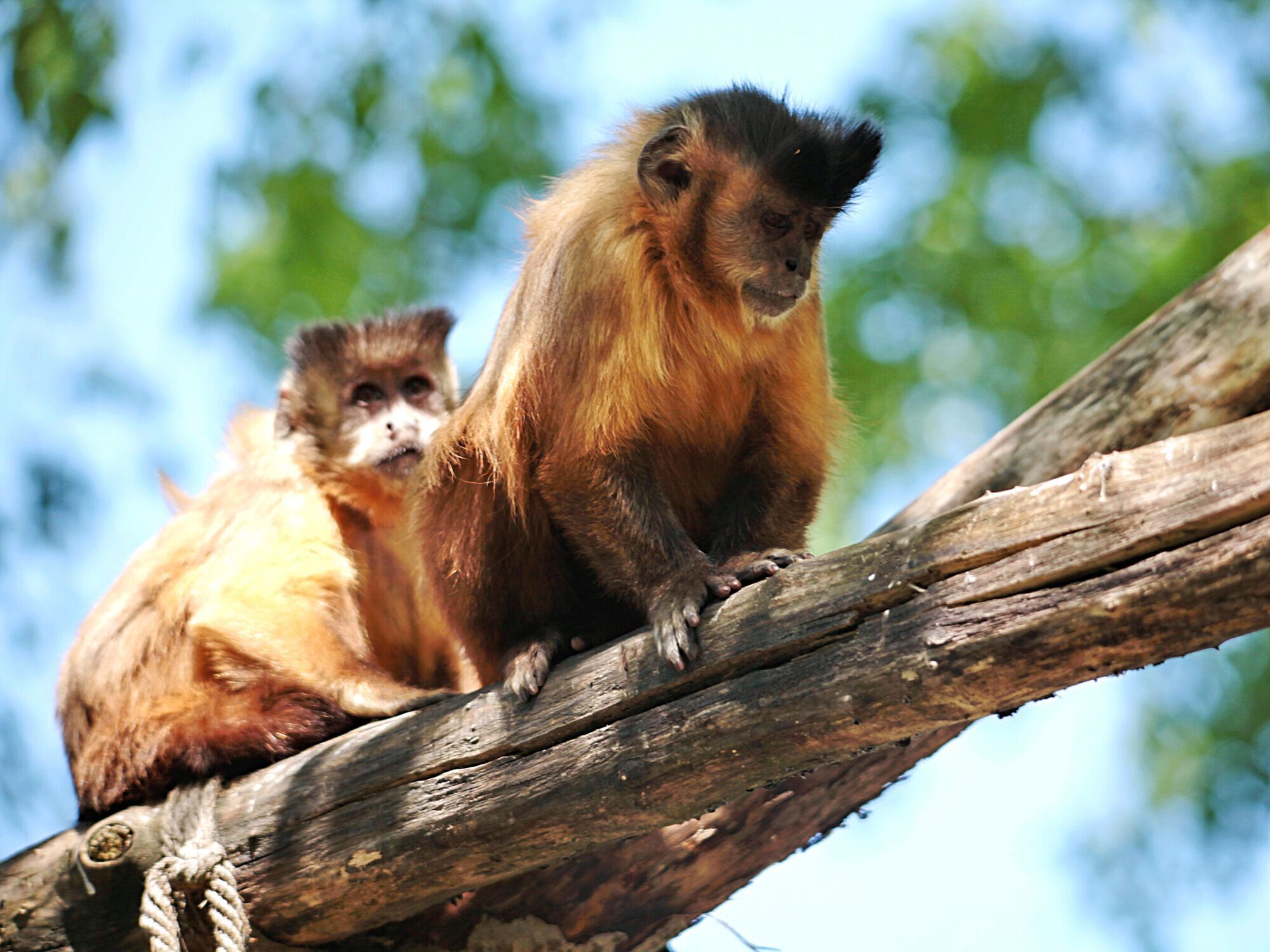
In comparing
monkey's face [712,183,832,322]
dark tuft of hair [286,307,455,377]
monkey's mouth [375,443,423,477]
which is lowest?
monkey's face [712,183,832,322]

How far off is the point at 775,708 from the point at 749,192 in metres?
2.35

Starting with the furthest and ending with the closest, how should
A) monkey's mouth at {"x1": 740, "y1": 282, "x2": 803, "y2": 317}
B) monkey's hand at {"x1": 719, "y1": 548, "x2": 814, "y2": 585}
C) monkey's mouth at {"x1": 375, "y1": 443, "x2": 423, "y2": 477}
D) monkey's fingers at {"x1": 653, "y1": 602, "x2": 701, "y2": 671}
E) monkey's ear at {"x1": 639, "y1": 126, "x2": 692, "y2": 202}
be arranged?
monkey's mouth at {"x1": 375, "y1": 443, "x2": 423, "y2": 477}, monkey's ear at {"x1": 639, "y1": 126, "x2": 692, "y2": 202}, monkey's mouth at {"x1": 740, "y1": 282, "x2": 803, "y2": 317}, monkey's hand at {"x1": 719, "y1": 548, "x2": 814, "y2": 585}, monkey's fingers at {"x1": 653, "y1": 602, "x2": 701, "y2": 671}

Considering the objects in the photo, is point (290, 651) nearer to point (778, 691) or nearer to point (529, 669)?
point (529, 669)

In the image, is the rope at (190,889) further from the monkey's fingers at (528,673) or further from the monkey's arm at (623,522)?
the monkey's arm at (623,522)

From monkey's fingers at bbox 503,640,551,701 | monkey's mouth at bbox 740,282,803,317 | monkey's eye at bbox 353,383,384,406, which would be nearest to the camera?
monkey's fingers at bbox 503,640,551,701

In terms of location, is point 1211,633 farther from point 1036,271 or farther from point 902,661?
point 1036,271

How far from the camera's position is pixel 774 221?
5.03 meters

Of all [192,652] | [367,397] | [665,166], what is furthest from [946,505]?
[192,652]

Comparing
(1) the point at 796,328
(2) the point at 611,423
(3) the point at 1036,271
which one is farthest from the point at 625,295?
(3) the point at 1036,271

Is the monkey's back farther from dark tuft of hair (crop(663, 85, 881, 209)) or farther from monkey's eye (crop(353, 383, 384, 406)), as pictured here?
dark tuft of hair (crop(663, 85, 881, 209))

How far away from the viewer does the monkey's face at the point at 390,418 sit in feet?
21.3

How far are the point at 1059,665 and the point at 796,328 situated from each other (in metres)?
2.29

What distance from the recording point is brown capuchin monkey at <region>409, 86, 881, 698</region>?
15.1ft

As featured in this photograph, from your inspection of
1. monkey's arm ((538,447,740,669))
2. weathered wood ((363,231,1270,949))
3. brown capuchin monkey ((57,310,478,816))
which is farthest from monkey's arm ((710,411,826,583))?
brown capuchin monkey ((57,310,478,816))
